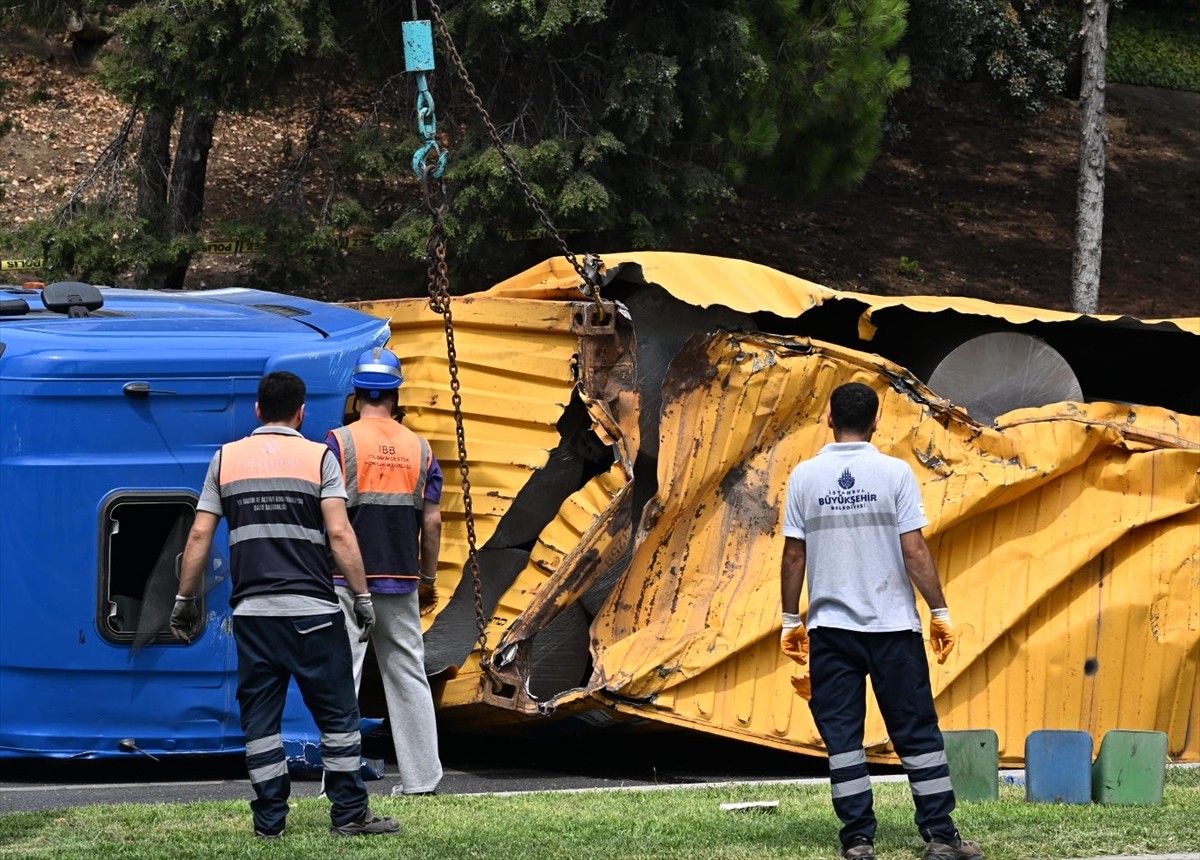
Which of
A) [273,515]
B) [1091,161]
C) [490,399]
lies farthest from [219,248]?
[1091,161]

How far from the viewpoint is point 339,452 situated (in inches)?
255

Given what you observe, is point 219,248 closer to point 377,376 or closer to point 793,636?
point 377,376

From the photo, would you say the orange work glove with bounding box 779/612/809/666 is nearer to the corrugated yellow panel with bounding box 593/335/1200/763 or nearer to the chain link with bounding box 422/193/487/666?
the chain link with bounding box 422/193/487/666

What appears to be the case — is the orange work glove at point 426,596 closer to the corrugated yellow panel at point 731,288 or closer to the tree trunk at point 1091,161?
the corrugated yellow panel at point 731,288

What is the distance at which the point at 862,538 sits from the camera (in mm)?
5094

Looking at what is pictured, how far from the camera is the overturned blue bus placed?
6805 mm

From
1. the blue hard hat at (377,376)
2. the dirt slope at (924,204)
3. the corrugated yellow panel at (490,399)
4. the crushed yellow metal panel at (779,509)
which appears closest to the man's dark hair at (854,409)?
the blue hard hat at (377,376)

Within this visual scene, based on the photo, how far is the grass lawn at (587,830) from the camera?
5.09m

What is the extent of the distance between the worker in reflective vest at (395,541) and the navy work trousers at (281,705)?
3.06 ft

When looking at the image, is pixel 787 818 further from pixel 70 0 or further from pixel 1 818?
pixel 70 0

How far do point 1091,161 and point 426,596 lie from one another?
14.5 metres

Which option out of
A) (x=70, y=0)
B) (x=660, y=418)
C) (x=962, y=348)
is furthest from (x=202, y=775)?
(x=70, y=0)

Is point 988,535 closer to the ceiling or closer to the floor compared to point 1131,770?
closer to the ceiling

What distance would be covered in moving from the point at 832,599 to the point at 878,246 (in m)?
19.9
